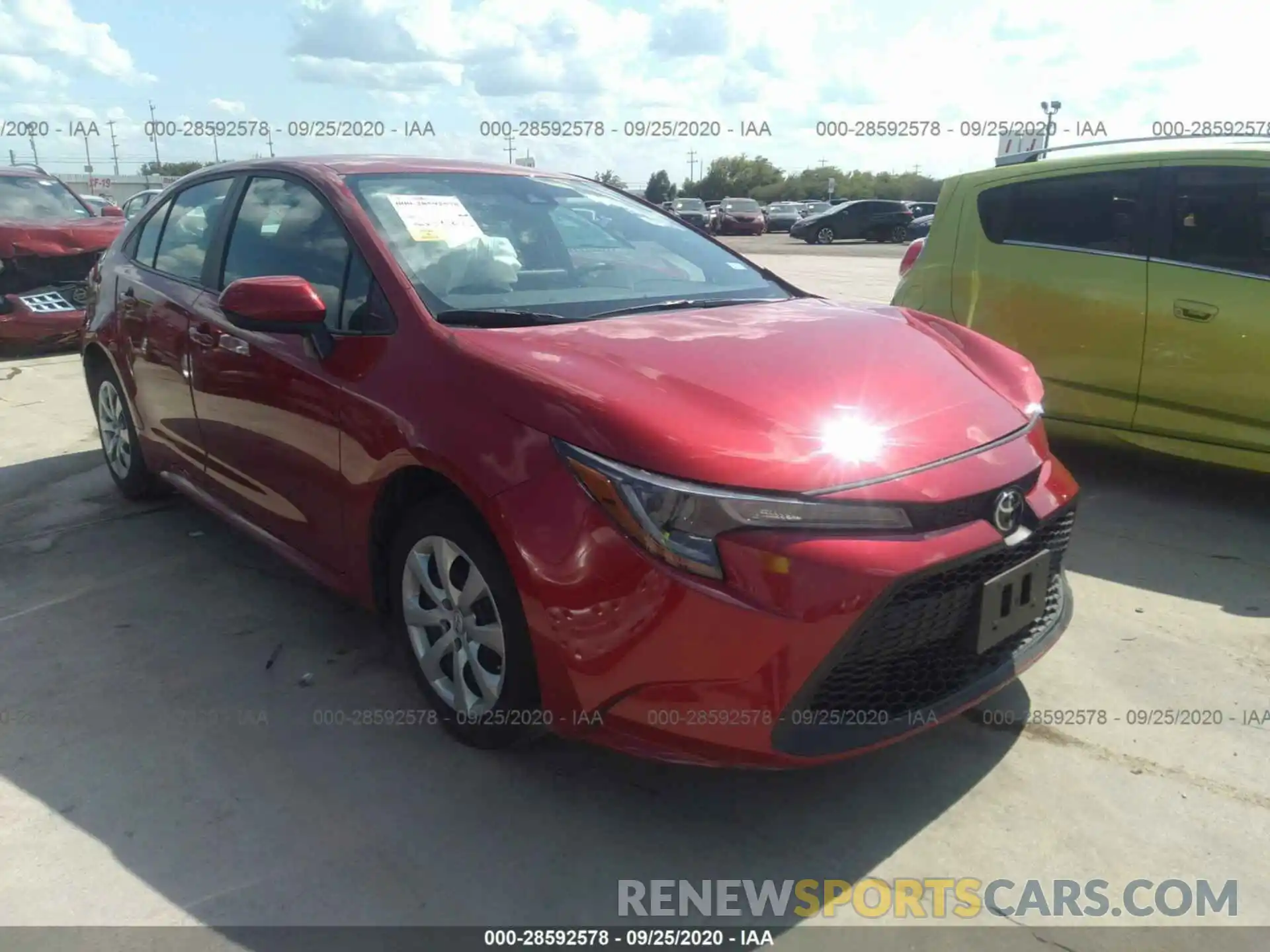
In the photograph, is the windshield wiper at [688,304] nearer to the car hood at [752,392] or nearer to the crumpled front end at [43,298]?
the car hood at [752,392]

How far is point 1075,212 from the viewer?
193 inches

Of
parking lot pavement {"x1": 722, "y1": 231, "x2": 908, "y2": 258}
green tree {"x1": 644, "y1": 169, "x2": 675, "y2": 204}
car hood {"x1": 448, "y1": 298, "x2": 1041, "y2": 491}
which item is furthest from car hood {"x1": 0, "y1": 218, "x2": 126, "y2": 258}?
green tree {"x1": 644, "y1": 169, "x2": 675, "y2": 204}

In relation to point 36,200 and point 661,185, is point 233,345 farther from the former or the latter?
point 661,185

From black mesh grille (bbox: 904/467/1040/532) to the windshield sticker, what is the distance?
1.66 m

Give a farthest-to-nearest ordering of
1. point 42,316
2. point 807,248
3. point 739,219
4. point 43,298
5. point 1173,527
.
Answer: point 739,219 < point 807,248 < point 43,298 < point 42,316 < point 1173,527

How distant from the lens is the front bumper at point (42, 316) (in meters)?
8.35

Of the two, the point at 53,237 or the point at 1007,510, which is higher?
the point at 53,237

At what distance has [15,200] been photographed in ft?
29.9

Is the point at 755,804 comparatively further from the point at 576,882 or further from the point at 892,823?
the point at 576,882

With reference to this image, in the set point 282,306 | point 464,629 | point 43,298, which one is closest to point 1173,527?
point 464,629

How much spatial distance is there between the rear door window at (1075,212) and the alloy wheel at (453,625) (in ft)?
12.1

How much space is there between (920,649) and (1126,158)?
11.5 ft

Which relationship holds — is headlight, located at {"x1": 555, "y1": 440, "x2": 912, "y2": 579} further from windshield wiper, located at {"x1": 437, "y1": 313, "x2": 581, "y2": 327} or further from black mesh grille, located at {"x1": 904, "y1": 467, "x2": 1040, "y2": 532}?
windshield wiper, located at {"x1": 437, "y1": 313, "x2": 581, "y2": 327}

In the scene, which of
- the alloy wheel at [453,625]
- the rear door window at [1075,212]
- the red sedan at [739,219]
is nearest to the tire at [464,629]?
the alloy wheel at [453,625]
